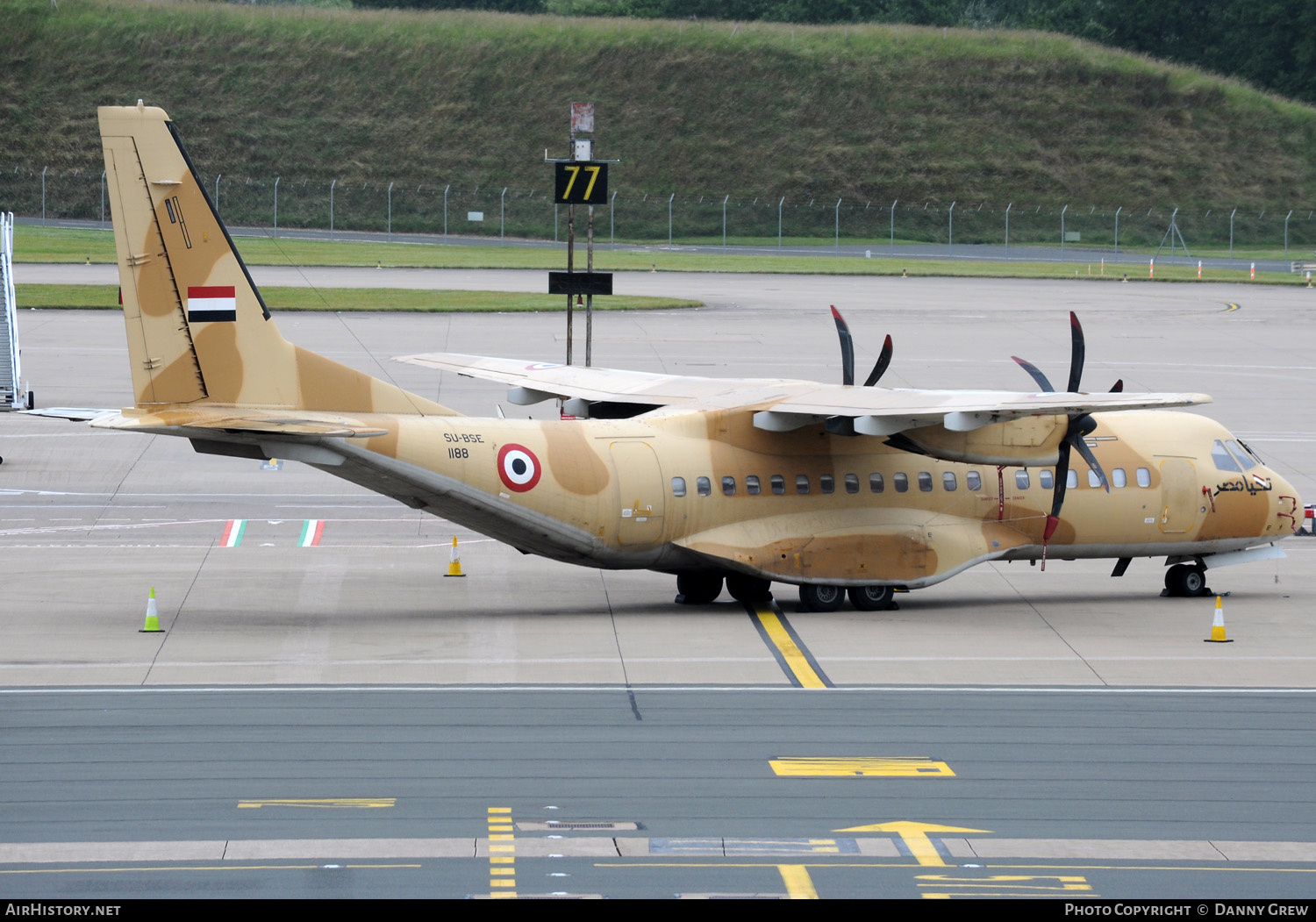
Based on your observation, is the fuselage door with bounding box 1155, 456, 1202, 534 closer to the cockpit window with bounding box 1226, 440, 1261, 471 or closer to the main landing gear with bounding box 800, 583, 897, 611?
the cockpit window with bounding box 1226, 440, 1261, 471

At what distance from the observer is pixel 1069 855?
13820mm

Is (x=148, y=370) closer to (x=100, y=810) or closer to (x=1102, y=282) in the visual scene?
(x=100, y=810)

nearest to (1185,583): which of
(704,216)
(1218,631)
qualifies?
(1218,631)

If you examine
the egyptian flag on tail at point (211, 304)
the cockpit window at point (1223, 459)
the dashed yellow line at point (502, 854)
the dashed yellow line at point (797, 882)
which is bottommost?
the dashed yellow line at point (502, 854)

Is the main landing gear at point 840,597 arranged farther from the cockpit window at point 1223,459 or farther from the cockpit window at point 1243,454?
the cockpit window at point 1243,454

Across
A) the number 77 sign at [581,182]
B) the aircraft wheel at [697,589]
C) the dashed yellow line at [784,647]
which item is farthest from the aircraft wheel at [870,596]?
the number 77 sign at [581,182]

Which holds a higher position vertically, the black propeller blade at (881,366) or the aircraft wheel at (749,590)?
the black propeller blade at (881,366)

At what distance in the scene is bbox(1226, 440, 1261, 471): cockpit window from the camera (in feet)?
87.0

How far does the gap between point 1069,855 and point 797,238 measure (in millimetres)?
93319

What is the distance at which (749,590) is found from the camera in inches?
979

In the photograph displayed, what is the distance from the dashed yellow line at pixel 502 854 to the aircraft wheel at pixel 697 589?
10.2 meters

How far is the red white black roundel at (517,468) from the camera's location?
72.8 feet

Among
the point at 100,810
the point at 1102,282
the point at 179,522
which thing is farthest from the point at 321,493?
the point at 1102,282

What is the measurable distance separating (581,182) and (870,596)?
12648 mm
